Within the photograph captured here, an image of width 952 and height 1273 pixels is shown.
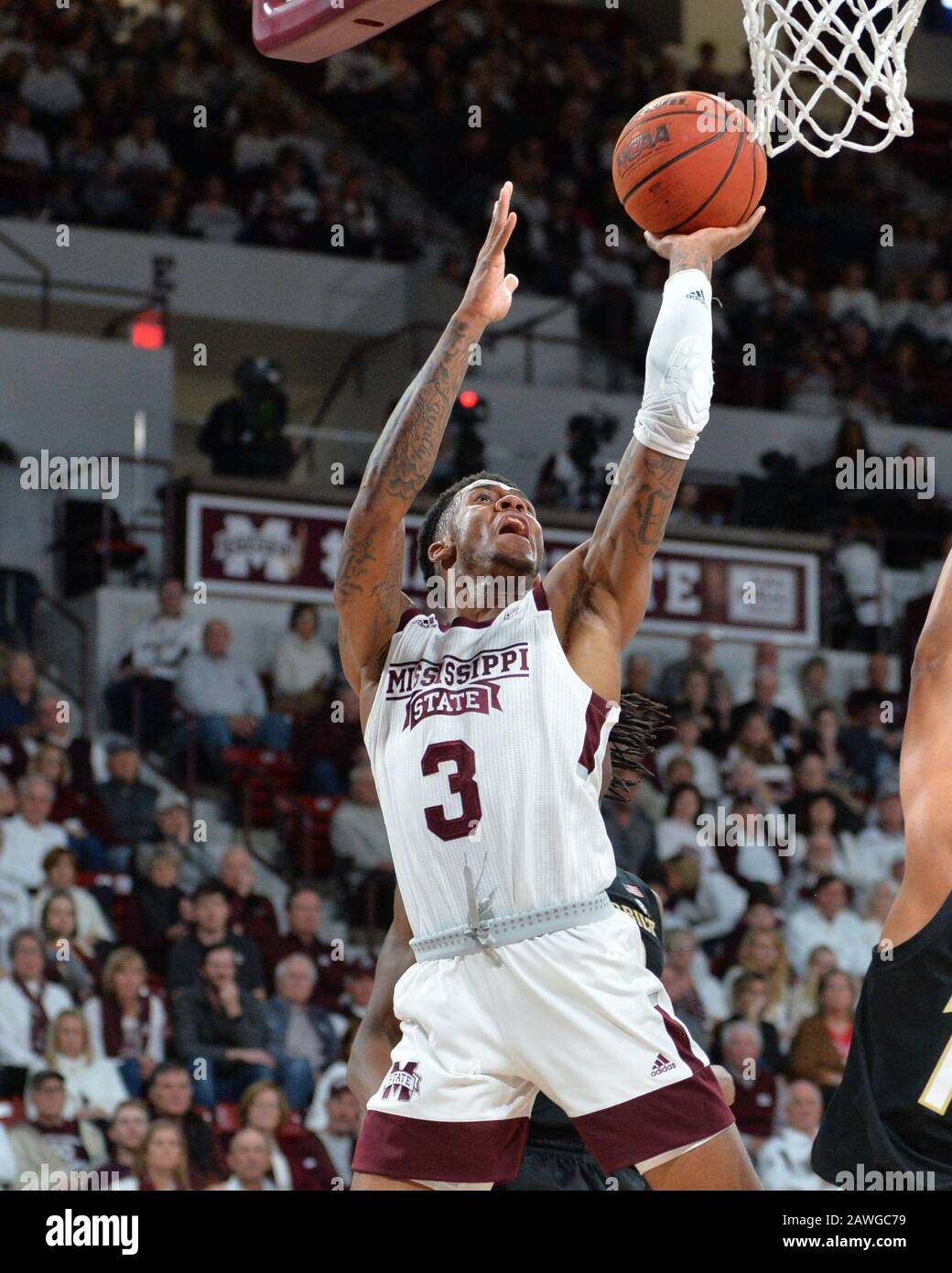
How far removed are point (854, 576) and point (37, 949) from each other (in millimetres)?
6036

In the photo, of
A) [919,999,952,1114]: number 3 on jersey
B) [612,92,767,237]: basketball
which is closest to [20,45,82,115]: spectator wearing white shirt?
[612,92,767,237]: basketball

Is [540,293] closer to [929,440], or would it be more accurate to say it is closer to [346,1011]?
[929,440]

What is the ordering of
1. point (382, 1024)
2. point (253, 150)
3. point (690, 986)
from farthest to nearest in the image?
1. point (253, 150)
2. point (690, 986)
3. point (382, 1024)

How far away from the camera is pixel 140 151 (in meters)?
12.7

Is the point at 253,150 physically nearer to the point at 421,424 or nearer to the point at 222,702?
the point at 222,702

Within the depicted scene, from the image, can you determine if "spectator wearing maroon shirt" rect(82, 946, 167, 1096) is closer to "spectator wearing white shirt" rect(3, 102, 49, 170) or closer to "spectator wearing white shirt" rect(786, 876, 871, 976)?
"spectator wearing white shirt" rect(786, 876, 871, 976)

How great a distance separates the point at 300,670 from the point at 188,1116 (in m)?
3.25

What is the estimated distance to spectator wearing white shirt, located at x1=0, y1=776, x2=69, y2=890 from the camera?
8.30 meters

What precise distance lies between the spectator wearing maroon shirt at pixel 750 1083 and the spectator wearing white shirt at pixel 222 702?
2.86 meters

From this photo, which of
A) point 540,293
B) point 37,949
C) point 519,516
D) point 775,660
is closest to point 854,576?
point 775,660

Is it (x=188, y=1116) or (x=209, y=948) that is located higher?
(x=209, y=948)

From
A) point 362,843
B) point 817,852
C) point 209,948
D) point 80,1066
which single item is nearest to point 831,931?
point 817,852

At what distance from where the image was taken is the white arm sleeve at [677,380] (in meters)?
3.57

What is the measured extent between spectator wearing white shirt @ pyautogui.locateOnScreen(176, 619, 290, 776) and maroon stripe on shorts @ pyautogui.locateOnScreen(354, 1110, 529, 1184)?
21.5ft
